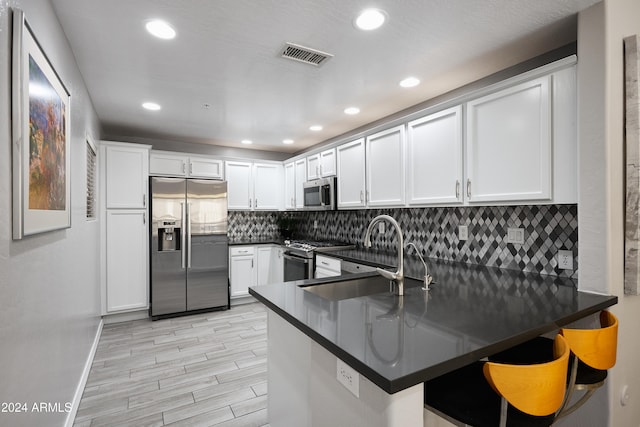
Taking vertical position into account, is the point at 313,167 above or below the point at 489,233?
above

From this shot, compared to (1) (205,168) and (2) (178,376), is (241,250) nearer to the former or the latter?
(1) (205,168)

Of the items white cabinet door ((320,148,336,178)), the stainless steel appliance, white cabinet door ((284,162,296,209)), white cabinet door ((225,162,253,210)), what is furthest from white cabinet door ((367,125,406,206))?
white cabinet door ((225,162,253,210))

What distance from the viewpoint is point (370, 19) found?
177cm

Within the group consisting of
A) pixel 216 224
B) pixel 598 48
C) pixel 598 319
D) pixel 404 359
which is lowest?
pixel 598 319

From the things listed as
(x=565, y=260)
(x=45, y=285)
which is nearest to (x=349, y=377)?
(x=45, y=285)

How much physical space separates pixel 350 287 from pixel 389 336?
3.26 feet

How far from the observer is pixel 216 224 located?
171 inches

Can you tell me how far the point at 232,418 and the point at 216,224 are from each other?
9.00ft

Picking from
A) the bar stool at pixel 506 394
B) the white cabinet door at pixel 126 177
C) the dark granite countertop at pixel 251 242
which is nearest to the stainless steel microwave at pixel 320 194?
the dark granite countertop at pixel 251 242

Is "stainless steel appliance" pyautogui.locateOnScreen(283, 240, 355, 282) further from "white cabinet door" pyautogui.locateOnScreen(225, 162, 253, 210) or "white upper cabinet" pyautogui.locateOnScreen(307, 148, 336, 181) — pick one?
"white cabinet door" pyautogui.locateOnScreen(225, 162, 253, 210)

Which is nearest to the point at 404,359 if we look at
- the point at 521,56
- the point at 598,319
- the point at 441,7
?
the point at 598,319

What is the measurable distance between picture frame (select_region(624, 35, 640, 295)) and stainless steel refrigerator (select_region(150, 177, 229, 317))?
4.12 metres

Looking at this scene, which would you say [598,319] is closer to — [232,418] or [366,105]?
[232,418]

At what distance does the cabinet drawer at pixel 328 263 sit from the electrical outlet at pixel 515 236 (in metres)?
1.59
